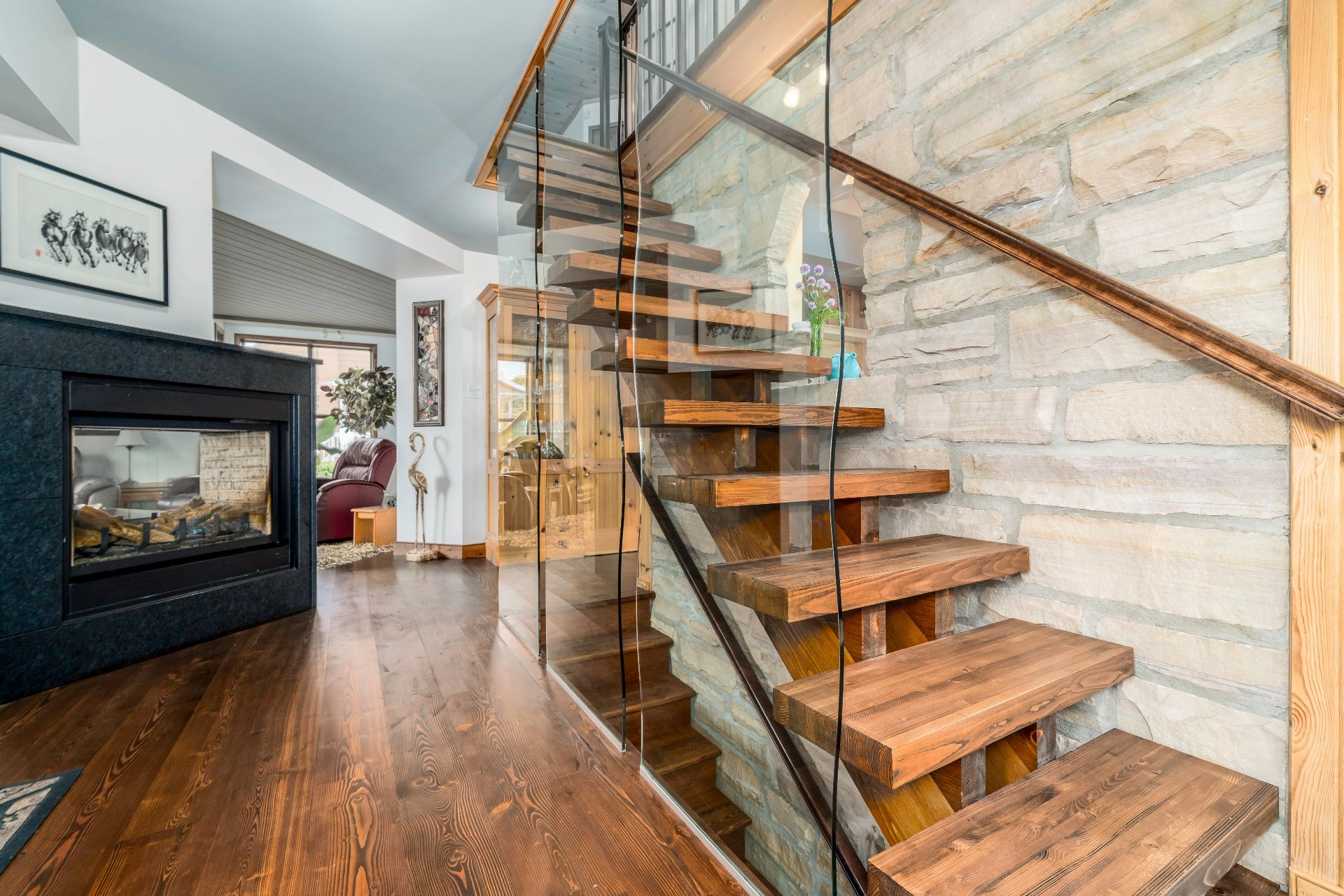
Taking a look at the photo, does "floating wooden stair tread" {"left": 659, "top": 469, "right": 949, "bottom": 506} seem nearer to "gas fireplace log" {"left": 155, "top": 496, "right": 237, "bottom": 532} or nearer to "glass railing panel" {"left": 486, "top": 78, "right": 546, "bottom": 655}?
"glass railing panel" {"left": 486, "top": 78, "right": 546, "bottom": 655}

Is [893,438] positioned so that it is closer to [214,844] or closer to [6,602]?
[214,844]

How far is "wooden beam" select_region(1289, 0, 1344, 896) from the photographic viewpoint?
0.90 m

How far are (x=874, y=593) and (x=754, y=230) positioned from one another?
73cm

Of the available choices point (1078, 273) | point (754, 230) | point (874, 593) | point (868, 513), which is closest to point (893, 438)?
point (868, 513)

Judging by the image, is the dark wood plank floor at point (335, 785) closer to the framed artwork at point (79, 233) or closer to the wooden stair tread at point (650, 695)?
the wooden stair tread at point (650, 695)

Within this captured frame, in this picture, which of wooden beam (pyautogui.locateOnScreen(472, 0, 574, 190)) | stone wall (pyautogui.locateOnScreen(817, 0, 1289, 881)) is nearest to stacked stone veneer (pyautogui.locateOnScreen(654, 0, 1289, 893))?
stone wall (pyautogui.locateOnScreen(817, 0, 1289, 881))

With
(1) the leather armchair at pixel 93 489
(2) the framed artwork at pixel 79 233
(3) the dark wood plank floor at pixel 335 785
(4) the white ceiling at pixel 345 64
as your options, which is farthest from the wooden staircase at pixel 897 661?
(2) the framed artwork at pixel 79 233

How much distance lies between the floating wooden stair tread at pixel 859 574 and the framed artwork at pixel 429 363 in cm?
401

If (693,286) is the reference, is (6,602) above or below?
below

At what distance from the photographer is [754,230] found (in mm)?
1123

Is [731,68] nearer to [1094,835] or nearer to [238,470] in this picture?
[1094,835]

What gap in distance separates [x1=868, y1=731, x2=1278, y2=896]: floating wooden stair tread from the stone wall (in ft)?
0.46

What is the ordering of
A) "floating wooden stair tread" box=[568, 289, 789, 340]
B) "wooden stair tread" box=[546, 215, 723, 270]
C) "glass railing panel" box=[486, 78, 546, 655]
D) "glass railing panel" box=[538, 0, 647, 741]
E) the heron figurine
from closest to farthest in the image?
"floating wooden stair tread" box=[568, 289, 789, 340]
"wooden stair tread" box=[546, 215, 723, 270]
"glass railing panel" box=[538, 0, 647, 741]
"glass railing panel" box=[486, 78, 546, 655]
the heron figurine

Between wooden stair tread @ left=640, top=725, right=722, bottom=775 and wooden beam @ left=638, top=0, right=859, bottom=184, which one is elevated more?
wooden beam @ left=638, top=0, right=859, bottom=184
